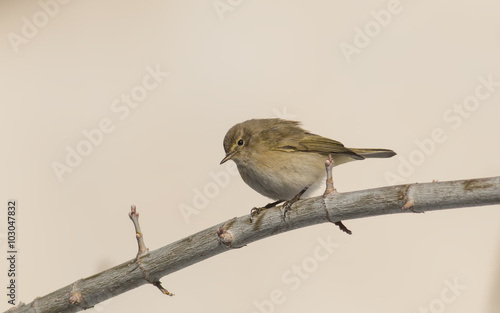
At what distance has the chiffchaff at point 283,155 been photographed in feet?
9.50

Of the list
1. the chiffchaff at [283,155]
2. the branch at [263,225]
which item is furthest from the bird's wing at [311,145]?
the branch at [263,225]

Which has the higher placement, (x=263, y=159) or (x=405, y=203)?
(x=263, y=159)

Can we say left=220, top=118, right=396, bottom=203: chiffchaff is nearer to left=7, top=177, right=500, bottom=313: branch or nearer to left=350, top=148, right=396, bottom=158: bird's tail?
left=350, top=148, right=396, bottom=158: bird's tail

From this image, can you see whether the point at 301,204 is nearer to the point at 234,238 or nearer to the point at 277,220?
the point at 277,220

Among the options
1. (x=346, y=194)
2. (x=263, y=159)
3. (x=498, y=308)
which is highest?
(x=263, y=159)

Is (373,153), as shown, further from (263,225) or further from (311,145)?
(263,225)

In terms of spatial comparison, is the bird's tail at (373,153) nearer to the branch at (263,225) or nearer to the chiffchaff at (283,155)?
the chiffchaff at (283,155)

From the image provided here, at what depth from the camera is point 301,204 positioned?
74.8 inches

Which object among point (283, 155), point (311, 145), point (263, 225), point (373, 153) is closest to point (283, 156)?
point (283, 155)

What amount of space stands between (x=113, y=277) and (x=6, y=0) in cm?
352

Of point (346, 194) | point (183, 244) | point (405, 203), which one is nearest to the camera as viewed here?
point (405, 203)

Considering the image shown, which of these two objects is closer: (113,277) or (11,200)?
(113,277)

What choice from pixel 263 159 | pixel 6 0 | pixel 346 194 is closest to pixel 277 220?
pixel 346 194

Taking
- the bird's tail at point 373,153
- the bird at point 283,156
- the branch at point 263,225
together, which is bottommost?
the branch at point 263,225
